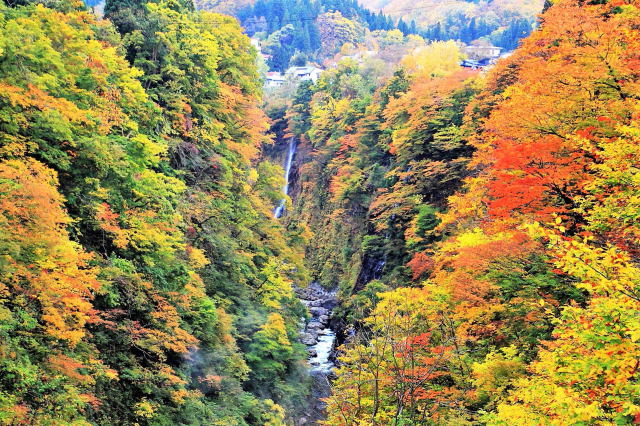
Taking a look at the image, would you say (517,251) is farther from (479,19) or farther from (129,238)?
(479,19)

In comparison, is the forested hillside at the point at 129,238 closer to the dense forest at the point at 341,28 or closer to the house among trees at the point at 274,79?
the house among trees at the point at 274,79

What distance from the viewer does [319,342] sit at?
98.8 ft

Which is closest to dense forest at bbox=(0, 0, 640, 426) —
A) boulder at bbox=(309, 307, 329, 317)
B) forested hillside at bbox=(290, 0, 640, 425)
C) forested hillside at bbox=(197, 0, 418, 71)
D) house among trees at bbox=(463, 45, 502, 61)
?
forested hillside at bbox=(290, 0, 640, 425)

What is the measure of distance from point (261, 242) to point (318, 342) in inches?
376

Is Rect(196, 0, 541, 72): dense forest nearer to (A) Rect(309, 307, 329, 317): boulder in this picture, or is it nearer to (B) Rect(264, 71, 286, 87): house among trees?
(B) Rect(264, 71, 286, 87): house among trees

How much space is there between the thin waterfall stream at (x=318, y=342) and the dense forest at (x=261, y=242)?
56cm

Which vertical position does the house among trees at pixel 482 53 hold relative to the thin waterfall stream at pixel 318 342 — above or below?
above

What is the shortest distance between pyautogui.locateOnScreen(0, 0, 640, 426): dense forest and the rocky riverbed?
1.86ft

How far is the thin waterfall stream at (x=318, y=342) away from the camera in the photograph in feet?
68.3

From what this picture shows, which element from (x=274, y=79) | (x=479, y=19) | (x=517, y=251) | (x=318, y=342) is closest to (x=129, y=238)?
(x=517, y=251)

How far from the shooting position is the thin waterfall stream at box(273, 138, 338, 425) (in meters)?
20.8

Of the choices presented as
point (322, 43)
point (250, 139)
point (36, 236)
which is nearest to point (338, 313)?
point (250, 139)

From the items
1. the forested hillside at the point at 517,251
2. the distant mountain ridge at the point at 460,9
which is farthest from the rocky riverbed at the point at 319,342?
the distant mountain ridge at the point at 460,9

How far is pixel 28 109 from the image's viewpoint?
10039mm
